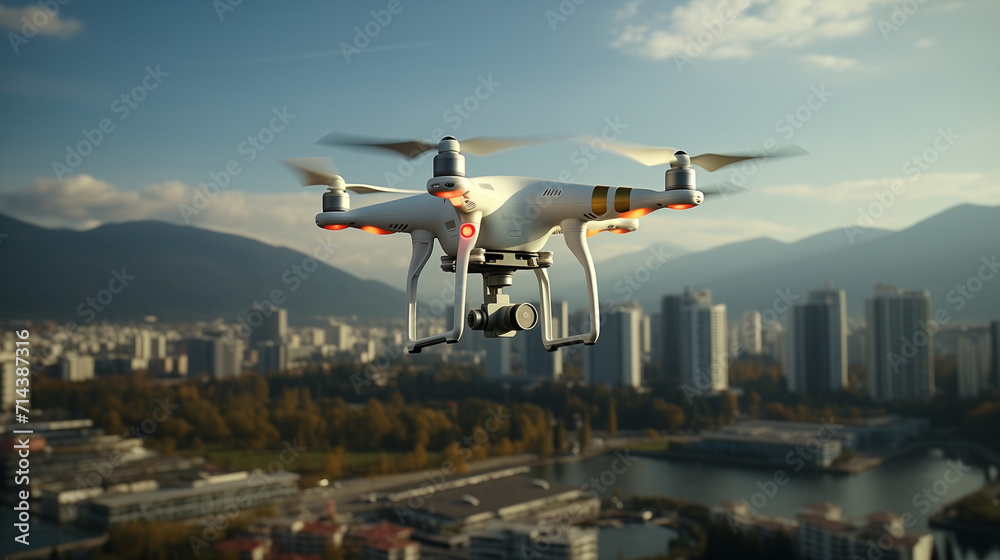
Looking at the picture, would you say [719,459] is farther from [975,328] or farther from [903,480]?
[975,328]

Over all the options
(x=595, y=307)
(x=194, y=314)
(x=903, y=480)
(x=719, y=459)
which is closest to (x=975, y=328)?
(x=903, y=480)

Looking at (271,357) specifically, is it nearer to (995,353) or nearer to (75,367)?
(75,367)

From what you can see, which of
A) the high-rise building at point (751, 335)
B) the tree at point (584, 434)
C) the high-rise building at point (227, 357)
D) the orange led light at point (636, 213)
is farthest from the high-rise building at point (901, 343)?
the orange led light at point (636, 213)

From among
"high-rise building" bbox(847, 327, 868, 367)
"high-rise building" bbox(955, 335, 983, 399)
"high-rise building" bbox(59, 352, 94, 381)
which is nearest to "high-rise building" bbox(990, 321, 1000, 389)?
"high-rise building" bbox(955, 335, 983, 399)

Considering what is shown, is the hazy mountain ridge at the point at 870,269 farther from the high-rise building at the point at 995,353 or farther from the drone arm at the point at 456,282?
the drone arm at the point at 456,282

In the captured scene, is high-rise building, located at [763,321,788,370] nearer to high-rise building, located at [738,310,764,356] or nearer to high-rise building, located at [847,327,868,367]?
high-rise building, located at [738,310,764,356]

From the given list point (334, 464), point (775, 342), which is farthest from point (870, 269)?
point (334, 464)
